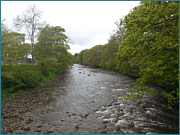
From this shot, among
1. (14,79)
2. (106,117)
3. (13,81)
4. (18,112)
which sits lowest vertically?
(106,117)

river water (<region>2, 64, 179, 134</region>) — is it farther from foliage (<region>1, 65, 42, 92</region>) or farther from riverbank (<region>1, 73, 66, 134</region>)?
foliage (<region>1, 65, 42, 92</region>)

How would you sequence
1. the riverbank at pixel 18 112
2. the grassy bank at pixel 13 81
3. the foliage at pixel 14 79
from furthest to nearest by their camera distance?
the foliage at pixel 14 79 → the grassy bank at pixel 13 81 → the riverbank at pixel 18 112

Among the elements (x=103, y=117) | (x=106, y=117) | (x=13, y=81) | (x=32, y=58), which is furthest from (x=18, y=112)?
(x=32, y=58)

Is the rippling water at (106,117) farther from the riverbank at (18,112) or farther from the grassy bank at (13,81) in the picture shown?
the grassy bank at (13,81)

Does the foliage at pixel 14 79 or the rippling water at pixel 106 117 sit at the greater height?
the foliage at pixel 14 79

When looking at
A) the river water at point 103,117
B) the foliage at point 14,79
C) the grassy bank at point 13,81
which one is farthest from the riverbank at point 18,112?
the foliage at point 14,79

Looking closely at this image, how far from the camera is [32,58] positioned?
2000cm

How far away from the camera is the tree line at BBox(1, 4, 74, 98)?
35.3 feet

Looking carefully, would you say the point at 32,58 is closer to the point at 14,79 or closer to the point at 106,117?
the point at 14,79

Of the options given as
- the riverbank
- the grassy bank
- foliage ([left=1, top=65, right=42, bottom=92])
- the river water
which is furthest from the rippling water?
foliage ([left=1, top=65, right=42, bottom=92])

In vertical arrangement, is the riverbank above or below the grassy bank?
below

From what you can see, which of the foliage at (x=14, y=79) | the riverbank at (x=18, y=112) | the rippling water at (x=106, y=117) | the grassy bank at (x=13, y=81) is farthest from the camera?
the foliage at (x=14, y=79)

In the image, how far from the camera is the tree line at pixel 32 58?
10.8m

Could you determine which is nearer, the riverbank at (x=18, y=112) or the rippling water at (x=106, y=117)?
the riverbank at (x=18, y=112)
